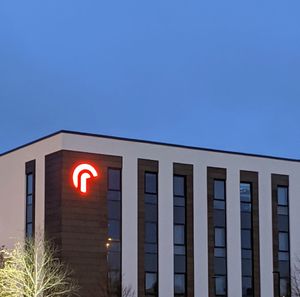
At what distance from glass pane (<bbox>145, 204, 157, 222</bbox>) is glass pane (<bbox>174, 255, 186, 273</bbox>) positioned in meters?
2.91

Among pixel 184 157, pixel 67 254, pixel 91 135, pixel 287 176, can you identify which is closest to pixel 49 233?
A: pixel 67 254

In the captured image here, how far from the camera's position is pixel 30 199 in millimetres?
55688

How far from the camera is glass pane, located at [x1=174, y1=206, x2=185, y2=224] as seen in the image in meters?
55.8

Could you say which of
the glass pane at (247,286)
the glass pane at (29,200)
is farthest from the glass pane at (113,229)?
the glass pane at (247,286)

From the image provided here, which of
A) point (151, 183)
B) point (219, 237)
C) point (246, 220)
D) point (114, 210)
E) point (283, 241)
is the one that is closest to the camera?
point (114, 210)

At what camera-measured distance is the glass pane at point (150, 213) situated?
179 feet

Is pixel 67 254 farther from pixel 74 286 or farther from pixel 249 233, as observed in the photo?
pixel 249 233

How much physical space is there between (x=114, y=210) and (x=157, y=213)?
10.0ft

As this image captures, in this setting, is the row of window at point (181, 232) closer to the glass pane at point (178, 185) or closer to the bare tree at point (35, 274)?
the glass pane at point (178, 185)

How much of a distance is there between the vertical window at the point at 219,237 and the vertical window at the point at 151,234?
14.7ft

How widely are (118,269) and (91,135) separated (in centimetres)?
847

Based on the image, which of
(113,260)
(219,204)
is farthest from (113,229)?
(219,204)

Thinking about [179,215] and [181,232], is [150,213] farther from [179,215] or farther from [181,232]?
[181,232]

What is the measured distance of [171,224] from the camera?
55.3 metres
